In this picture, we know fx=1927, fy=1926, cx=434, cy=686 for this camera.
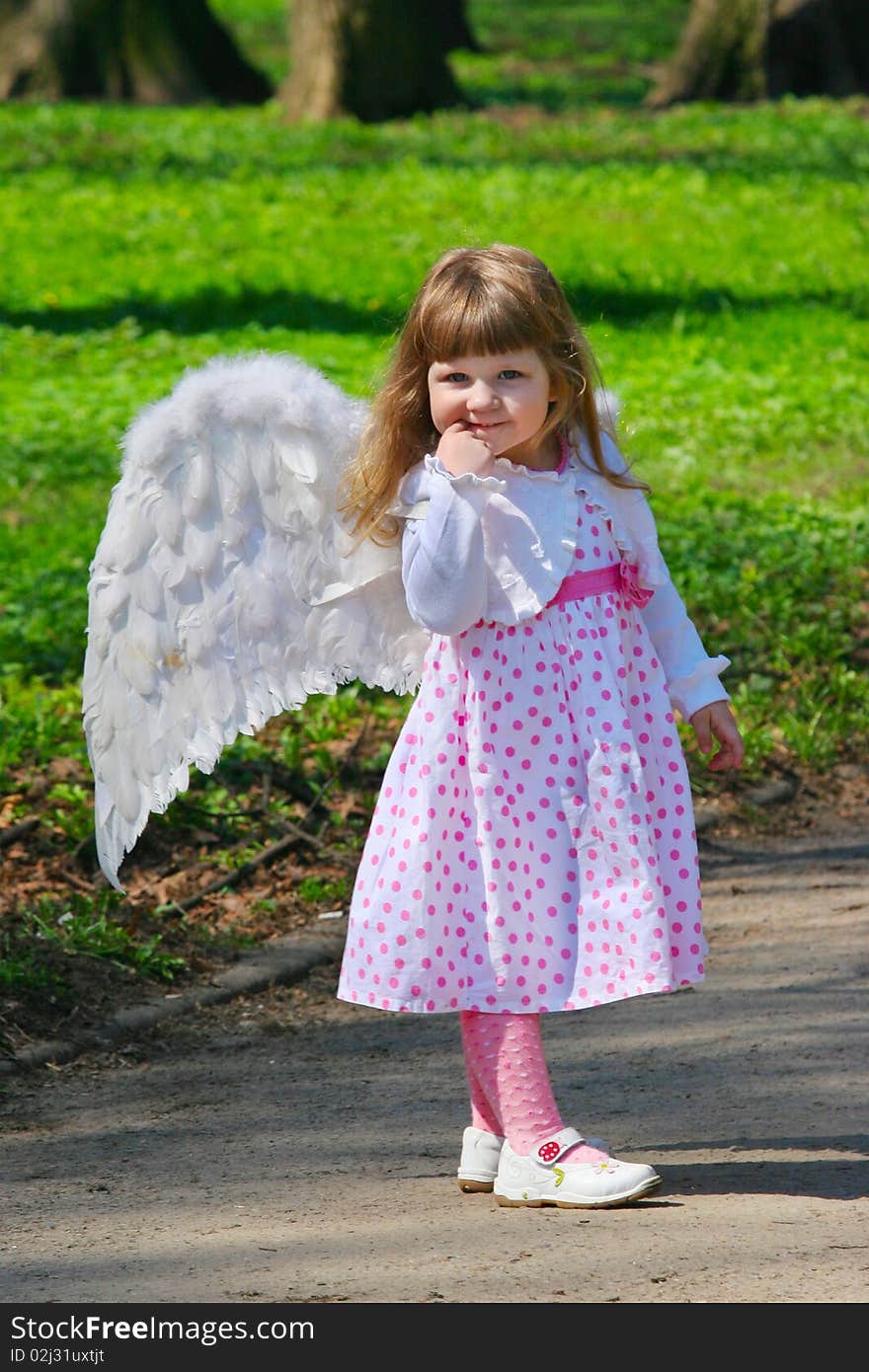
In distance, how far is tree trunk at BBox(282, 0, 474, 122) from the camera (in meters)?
18.0

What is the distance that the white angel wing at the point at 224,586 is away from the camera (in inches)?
132

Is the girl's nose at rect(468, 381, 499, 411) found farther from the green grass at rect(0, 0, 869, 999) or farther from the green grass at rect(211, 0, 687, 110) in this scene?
the green grass at rect(211, 0, 687, 110)

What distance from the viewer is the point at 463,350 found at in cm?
319

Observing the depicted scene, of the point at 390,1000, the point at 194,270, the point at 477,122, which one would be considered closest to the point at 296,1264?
the point at 390,1000

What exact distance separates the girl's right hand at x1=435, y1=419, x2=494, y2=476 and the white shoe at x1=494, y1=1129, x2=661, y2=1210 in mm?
1105

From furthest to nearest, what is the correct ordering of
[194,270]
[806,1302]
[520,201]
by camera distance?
[520,201], [194,270], [806,1302]

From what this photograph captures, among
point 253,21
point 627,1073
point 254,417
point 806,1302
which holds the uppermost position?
point 253,21

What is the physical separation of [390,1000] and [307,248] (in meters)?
11.1

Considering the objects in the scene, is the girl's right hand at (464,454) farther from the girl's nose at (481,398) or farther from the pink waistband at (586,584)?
the pink waistband at (586,584)

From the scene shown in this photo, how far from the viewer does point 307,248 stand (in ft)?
44.7

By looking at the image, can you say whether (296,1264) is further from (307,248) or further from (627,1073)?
(307,248)

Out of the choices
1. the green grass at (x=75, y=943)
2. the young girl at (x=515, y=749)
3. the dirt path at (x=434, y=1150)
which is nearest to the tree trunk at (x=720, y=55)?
the dirt path at (x=434, y=1150)

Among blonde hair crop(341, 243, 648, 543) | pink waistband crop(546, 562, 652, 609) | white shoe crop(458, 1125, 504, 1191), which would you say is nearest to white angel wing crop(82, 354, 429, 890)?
blonde hair crop(341, 243, 648, 543)

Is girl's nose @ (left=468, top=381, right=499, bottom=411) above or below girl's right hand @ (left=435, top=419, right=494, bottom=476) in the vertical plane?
above
